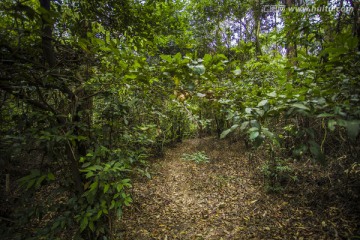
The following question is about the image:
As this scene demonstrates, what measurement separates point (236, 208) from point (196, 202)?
951 millimetres

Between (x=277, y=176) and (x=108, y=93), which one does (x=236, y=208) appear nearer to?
(x=277, y=176)

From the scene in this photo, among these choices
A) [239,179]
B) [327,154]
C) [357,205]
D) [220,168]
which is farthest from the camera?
[220,168]

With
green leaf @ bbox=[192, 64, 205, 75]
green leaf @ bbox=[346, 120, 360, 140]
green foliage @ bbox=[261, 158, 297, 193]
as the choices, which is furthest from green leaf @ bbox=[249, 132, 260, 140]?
green foliage @ bbox=[261, 158, 297, 193]

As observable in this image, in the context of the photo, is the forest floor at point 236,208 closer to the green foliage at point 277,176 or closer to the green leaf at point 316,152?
the green foliage at point 277,176

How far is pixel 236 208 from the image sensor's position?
442 cm

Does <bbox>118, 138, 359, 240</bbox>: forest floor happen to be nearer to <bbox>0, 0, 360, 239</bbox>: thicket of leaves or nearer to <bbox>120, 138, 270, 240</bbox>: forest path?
<bbox>120, 138, 270, 240</bbox>: forest path

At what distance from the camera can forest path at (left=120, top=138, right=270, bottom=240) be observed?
384cm

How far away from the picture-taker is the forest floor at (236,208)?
3.53 m

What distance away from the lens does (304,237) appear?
331 centimetres

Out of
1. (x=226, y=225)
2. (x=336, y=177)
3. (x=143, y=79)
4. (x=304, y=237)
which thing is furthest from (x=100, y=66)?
(x=336, y=177)

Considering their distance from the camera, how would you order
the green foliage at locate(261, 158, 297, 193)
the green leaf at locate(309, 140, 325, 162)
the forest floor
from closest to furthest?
the green leaf at locate(309, 140, 325, 162), the forest floor, the green foliage at locate(261, 158, 297, 193)

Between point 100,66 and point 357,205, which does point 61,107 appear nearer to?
point 100,66

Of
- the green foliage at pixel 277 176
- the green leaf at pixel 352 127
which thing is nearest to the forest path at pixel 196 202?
the green foliage at pixel 277 176

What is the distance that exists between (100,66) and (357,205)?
4825mm
